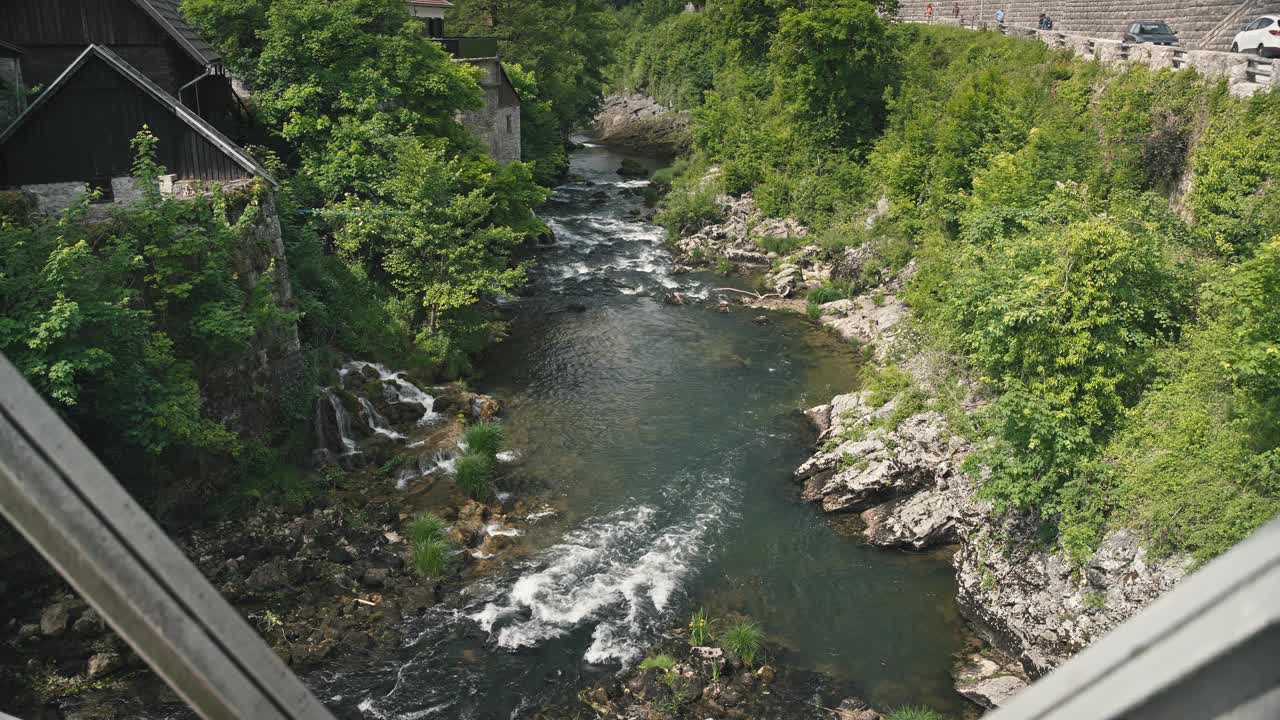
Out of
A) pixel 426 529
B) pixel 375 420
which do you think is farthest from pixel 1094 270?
pixel 375 420

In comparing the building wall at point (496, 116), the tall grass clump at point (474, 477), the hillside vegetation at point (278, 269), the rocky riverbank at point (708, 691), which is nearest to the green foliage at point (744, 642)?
the rocky riverbank at point (708, 691)

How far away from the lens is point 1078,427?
14859 millimetres

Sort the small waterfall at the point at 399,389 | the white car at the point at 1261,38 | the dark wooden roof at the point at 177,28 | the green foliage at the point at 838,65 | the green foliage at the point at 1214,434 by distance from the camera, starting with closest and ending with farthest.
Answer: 1. the green foliage at the point at 1214,434
2. the dark wooden roof at the point at 177,28
3. the small waterfall at the point at 399,389
4. the white car at the point at 1261,38
5. the green foliage at the point at 838,65

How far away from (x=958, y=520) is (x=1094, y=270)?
5254 mm

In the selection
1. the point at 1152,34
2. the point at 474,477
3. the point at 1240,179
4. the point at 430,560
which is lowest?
the point at 430,560

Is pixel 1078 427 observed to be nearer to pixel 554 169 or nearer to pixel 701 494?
pixel 701 494

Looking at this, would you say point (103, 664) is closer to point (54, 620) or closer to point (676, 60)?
point (54, 620)

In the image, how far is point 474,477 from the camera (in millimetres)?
18547

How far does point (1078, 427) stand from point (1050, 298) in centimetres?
219

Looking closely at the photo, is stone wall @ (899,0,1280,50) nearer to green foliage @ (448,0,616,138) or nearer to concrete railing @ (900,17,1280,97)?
concrete railing @ (900,17,1280,97)

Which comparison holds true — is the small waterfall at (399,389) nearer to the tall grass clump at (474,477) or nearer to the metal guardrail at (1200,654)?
the tall grass clump at (474,477)

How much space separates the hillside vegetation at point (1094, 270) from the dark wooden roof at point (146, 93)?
15105mm

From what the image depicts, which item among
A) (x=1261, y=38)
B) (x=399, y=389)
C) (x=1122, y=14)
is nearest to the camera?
(x=399, y=389)

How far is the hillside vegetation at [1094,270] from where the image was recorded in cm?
1307
